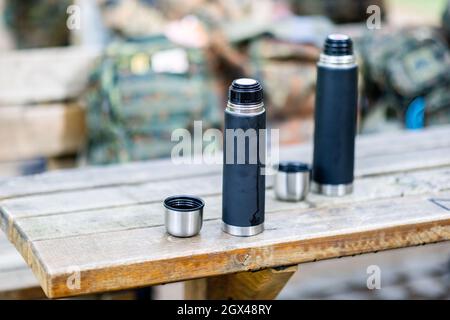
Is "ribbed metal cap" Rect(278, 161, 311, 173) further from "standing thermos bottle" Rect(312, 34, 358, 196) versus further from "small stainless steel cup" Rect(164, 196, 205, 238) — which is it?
"small stainless steel cup" Rect(164, 196, 205, 238)

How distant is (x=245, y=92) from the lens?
210 centimetres

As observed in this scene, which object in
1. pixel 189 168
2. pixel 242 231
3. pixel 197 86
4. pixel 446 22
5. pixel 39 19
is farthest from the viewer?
pixel 39 19

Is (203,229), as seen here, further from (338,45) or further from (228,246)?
(338,45)

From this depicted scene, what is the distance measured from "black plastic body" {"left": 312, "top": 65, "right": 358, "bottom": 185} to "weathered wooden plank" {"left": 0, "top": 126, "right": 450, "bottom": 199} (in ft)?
0.77

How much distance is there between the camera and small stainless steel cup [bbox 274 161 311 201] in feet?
8.00

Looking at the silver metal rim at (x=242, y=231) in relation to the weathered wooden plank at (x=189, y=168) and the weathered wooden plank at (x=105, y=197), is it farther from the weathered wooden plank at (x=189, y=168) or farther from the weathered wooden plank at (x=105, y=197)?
the weathered wooden plank at (x=189, y=168)

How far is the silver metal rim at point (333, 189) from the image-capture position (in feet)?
8.22

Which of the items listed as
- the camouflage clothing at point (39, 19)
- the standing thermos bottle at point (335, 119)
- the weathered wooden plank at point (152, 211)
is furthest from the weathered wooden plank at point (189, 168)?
the camouflage clothing at point (39, 19)

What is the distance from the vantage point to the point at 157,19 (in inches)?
197

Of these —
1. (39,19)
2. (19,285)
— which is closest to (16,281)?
(19,285)

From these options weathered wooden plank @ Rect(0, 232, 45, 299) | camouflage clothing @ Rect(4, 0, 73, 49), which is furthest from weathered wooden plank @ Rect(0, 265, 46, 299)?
camouflage clothing @ Rect(4, 0, 73, 49)

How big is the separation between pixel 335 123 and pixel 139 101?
193 cm

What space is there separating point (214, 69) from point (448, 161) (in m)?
2.07

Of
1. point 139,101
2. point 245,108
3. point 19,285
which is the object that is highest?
point 245,108
